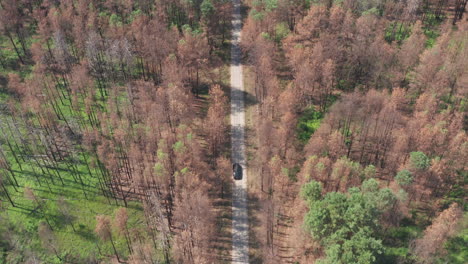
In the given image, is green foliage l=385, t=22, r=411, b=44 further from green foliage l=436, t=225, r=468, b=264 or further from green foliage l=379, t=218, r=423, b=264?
green foliage l=436, t=225, r=468, b=264

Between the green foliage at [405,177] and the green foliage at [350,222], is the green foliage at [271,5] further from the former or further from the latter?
the green foliage at [350,222]

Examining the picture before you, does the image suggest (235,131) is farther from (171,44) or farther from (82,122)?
(82,122)

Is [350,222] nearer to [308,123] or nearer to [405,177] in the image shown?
[405,177]

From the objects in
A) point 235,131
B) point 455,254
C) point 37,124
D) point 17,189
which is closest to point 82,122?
point 37,124

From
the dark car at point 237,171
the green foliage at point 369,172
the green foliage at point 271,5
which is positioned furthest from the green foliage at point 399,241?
Result: the green foliage at point 271,5

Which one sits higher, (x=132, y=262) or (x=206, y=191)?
(x=206, y=191)

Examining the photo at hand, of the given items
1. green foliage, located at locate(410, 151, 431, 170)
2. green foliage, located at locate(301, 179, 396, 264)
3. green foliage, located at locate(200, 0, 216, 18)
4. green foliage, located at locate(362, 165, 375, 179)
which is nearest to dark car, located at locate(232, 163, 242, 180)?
green foliage, located at locate(301, 179, 396, 264)
